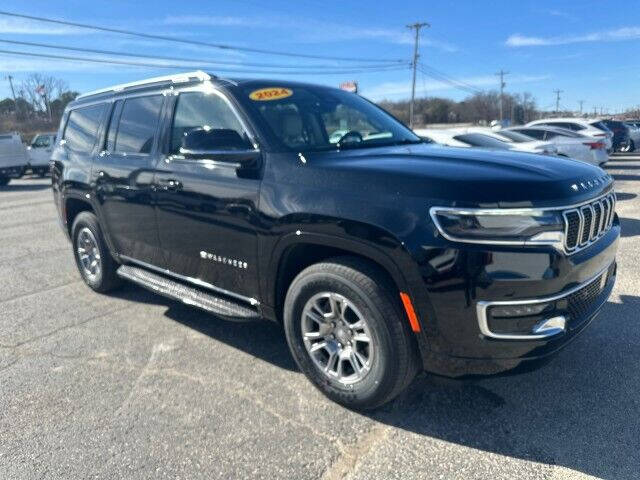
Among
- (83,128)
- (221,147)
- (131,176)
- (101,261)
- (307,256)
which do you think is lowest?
(101,261)

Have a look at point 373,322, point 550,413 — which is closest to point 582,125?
point 550,413

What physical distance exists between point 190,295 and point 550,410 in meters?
2.48

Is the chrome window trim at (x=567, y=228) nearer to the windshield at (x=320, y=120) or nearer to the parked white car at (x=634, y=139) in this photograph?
the windshield at (x=320, y=120)

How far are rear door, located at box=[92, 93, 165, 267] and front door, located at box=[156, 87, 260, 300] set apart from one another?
196 millimetres

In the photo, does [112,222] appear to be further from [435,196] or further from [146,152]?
[435,196]

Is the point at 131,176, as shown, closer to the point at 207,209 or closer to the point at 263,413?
the point at 207,209

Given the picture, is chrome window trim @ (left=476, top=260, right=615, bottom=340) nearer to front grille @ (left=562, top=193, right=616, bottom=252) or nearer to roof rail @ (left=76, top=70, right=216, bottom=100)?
front grille @ (left=562, top=193, right=616, bottom=252)

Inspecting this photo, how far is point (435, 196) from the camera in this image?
8.18 ft

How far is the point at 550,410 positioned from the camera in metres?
2.93

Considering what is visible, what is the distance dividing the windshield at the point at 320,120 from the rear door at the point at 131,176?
3.24 ft

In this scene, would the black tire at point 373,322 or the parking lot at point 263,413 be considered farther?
the black tire at point 373,322

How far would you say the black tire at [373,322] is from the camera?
268 cm

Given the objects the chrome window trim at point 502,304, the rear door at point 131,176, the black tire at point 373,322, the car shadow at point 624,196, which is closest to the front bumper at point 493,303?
the chrome window trim at point 502,304

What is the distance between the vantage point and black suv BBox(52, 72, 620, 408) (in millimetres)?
Answer: 2445
